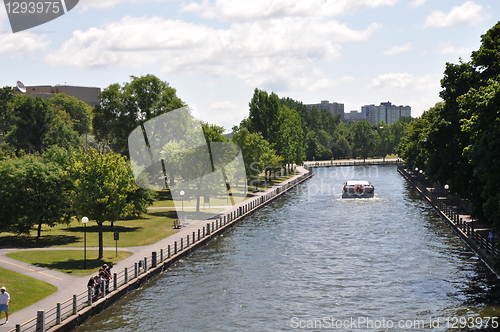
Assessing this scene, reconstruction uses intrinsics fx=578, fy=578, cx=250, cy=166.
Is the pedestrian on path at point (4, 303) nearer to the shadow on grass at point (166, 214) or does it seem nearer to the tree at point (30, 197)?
the tree at point (30, 197)

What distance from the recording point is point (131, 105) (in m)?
84.2

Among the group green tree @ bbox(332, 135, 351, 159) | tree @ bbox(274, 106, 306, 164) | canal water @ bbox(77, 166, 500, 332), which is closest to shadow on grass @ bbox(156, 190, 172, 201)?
canal water @ bbox(77, 166, 500, 332)

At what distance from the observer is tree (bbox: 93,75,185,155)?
275ft

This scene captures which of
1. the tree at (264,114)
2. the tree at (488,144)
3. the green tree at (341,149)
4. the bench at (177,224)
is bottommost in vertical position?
the bench at (177,224)

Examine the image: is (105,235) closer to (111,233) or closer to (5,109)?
(111,233)

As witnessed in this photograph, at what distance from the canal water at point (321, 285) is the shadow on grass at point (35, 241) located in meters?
9.88

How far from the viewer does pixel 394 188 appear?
314 feet

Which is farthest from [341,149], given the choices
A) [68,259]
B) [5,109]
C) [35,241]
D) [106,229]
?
[68,259]

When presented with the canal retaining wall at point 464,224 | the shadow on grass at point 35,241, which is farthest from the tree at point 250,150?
the shadow on grass at point 35,241

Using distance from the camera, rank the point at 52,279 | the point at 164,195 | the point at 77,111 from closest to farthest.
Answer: the point at 52,279, the point at 164,195, the point at 77,111

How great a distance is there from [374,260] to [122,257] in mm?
17022

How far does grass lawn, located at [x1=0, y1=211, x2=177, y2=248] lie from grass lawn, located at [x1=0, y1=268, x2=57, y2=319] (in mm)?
7795

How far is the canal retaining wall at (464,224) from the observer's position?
1501 inches

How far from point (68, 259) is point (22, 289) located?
7943 millimetres
